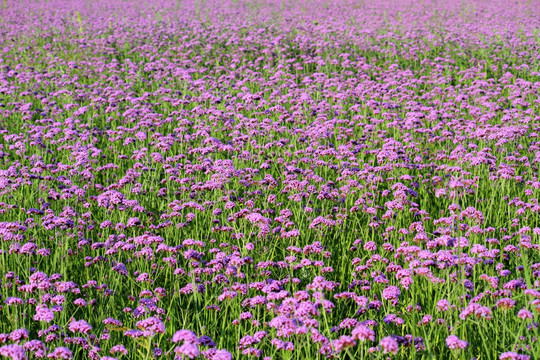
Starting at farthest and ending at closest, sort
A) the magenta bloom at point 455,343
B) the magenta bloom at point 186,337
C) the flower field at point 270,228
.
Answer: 1. the flower field at point 270,228
2. the magenta bloom at point 455,343
3. the magenta bloom at point 186,337

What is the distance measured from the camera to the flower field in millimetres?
3324

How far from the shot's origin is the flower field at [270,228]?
3324 millimetres

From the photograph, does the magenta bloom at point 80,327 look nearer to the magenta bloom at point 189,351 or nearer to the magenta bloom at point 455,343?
the magenta bloom at point 189,351

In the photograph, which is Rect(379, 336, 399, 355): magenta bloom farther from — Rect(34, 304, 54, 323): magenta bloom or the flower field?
Rect(34, 304, 54, 323): magenta bloom

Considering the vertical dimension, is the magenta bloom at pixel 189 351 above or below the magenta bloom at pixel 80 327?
above

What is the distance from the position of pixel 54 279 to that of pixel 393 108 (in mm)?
7402

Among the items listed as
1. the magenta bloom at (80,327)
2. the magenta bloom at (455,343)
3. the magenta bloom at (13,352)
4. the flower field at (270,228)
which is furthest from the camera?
the flower field at (270,228)

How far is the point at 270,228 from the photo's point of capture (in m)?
5.30

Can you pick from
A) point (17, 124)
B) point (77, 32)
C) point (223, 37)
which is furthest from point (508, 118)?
point (77, 32)

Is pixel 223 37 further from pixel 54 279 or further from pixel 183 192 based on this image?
pixel 54 279

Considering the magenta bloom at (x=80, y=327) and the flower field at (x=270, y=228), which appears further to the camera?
the flower field at (x=270, y=228)

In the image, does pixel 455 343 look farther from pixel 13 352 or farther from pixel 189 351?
pixel 13 352

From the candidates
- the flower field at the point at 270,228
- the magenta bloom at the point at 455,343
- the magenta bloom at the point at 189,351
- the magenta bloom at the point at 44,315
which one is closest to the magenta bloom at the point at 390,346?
the flower field at the point at 270,228

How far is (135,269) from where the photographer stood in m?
4.58
